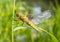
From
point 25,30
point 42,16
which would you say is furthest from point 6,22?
point 42,16

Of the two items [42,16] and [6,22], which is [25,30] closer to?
[6,22]

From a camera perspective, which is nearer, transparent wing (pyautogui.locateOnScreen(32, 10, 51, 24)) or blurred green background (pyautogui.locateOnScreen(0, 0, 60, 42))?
transparent wing (pyautogui.locateOnScreen(32, 10, 51, 24))

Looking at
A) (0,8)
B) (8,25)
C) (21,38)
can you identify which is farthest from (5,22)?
(0,8)

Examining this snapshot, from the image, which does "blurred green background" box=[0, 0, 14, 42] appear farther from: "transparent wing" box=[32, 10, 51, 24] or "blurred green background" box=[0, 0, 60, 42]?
"transparent wing" box=[32, 10, 51, 24]

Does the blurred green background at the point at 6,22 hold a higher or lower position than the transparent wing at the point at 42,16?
lower

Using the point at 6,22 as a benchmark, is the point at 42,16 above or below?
above

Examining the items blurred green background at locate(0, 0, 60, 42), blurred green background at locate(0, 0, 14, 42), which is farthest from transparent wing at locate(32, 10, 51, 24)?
blurred green background at locate(0, 0, 14, 42)

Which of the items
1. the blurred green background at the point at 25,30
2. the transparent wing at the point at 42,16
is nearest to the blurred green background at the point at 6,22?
the blurred green background at the point at 25,30

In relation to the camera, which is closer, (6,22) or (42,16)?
(42,16)

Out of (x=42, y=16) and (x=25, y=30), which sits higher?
(x=42, y=16)

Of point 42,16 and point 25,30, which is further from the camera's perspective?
point 25,30

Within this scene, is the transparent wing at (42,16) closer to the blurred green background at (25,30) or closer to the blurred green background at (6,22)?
the blurred green background at (25,30)
